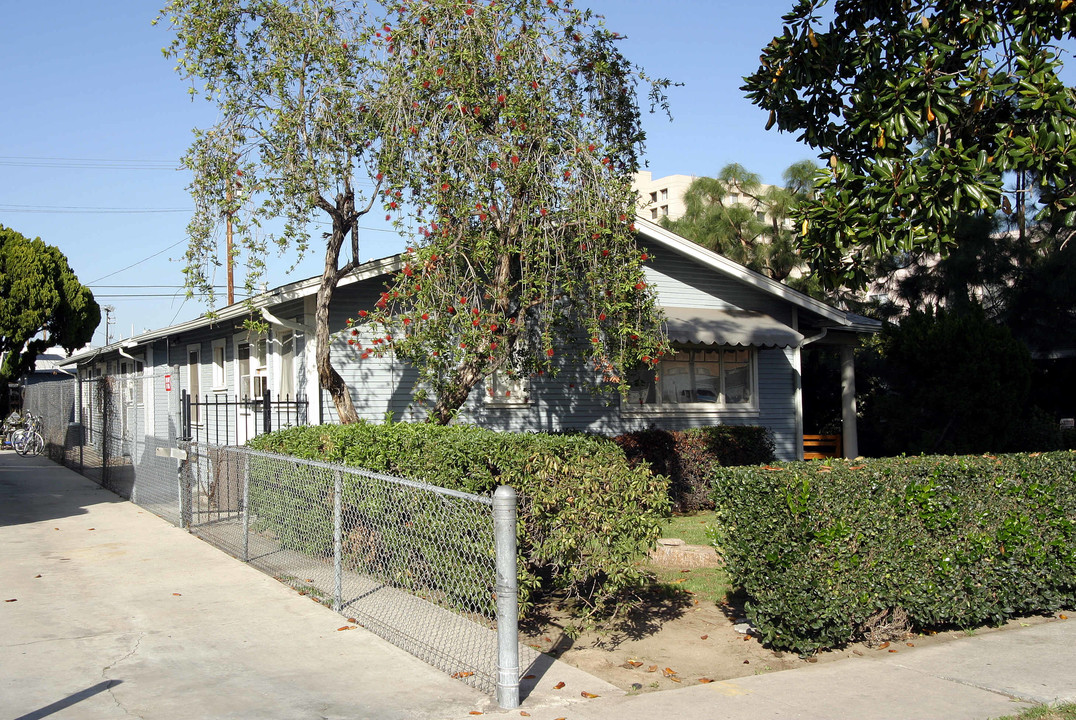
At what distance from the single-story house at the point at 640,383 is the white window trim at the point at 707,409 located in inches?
0.7

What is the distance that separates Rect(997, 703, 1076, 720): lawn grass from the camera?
479 centimetres

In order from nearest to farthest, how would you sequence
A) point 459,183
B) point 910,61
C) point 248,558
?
point 910,61 < point 248,558 < point 459,183

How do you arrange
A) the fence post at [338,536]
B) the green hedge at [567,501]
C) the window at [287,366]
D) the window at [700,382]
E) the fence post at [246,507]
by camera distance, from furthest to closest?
the window at [700,382]
the window at [287,366]
the fence post at [246,507]
the fence post at [338,536]
the green hedge at [567,501]

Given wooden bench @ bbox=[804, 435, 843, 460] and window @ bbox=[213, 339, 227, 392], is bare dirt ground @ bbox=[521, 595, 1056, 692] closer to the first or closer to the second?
wooden bench @ bbox=[804, 435, 843, 460]

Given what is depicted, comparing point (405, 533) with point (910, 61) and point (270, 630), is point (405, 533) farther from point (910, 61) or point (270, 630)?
point (910, 61)

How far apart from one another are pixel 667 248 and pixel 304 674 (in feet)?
35.4

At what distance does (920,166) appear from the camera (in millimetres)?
7578

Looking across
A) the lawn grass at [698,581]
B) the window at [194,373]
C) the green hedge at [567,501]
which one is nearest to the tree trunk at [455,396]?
the lawn grass at [698,581]

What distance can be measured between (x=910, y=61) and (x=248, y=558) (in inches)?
304

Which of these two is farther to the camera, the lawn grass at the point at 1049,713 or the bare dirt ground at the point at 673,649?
the bare dirt ground at the point at 673,649

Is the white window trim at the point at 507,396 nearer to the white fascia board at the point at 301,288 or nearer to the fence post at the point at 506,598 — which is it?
the white fascia board at the point at 301,288

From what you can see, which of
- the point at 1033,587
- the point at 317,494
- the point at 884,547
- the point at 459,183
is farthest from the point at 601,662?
the point at 459,183

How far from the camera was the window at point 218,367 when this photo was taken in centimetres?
1606

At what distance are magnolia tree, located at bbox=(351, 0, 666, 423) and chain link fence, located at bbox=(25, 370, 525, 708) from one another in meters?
2.16
